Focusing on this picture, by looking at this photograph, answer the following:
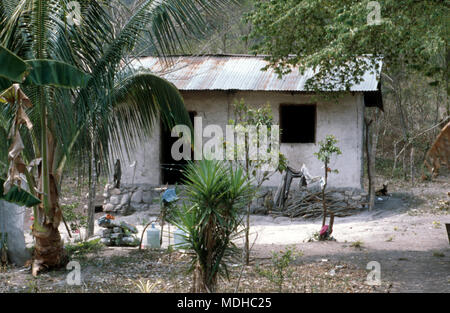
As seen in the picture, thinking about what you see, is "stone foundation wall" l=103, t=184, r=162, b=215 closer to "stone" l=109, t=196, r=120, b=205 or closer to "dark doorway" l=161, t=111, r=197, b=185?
"stone" l=109, t=196, r=120, b=205

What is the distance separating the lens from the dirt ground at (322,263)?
254 inches

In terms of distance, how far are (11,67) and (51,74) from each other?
0.58 meters

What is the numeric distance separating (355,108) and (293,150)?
1.83 m

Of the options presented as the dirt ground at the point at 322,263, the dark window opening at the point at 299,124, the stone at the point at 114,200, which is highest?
the dark window opening at the point at 299,124

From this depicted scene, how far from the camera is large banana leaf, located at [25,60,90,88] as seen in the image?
4.97 m

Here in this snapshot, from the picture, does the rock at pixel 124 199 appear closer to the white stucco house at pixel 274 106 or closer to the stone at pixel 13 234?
the white stucco house at pixel 274 106

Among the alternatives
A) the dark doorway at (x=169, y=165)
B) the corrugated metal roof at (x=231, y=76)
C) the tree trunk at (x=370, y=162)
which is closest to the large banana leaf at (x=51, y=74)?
the corrugated metal roof at (x=231, y=76)

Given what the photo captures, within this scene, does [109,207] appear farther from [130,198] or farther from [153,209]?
[153,209]

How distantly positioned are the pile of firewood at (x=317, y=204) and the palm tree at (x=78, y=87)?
549 centimetres

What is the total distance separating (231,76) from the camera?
13227mm
